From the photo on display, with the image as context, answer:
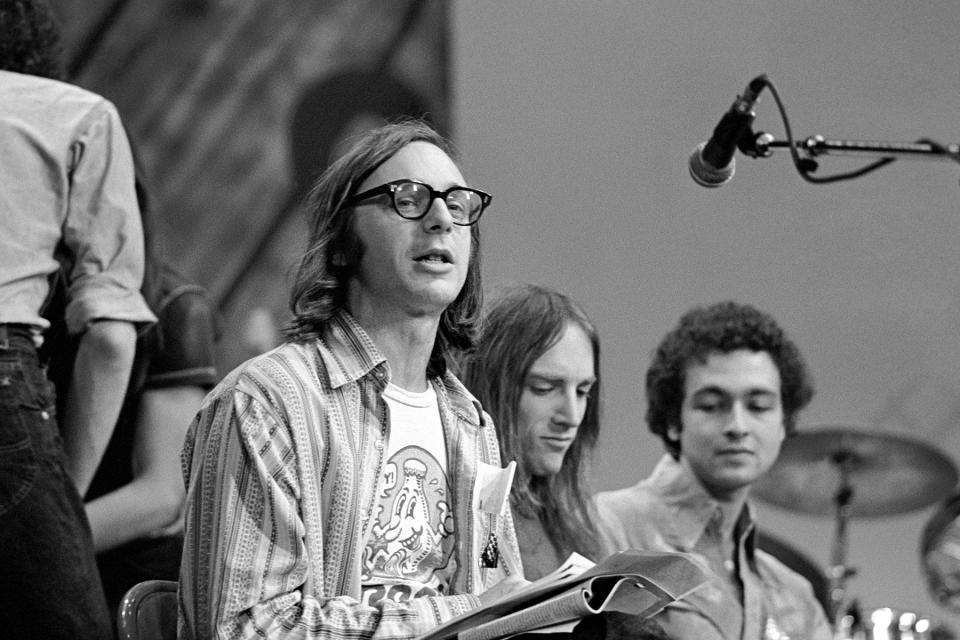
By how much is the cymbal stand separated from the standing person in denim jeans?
9.91ft

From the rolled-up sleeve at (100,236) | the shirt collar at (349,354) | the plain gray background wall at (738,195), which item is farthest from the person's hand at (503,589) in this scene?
the plain gray background wall at (738,195)

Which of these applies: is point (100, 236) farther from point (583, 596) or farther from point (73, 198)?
point (583, 596)

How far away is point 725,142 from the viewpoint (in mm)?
2514

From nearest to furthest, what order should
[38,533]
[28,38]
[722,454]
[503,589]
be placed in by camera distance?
[503,589], [38,533], [28,38], [722,454]

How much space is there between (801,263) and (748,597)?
260 cm

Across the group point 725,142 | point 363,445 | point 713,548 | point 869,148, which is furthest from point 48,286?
point 713,548

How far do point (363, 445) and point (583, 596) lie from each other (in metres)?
0.55

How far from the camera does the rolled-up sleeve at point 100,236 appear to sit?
9.25 ft

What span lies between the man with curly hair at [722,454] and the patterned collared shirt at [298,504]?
4.46 ft

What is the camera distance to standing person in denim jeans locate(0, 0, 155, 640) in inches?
96.8

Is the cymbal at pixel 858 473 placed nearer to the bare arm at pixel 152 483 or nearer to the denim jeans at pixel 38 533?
the bare arm at pixel 152 483

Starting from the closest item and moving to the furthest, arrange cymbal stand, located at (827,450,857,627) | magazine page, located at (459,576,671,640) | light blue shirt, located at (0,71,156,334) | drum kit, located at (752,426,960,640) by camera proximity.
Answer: magazine page, located at (459,576,671,640) < light blue shirt, located at (0,71,156,334) < cymbal stand, located at (827,450,857,627) < drum kit, located at (752,426,960,640)

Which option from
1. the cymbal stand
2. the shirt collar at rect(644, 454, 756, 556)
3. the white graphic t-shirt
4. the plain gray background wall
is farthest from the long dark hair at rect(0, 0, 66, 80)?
the cymbal stand

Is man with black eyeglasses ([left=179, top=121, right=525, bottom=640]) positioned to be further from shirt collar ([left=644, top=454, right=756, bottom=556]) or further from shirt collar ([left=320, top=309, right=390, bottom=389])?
shirt collar ([left=644, top=454, right=756, bottom=556])
